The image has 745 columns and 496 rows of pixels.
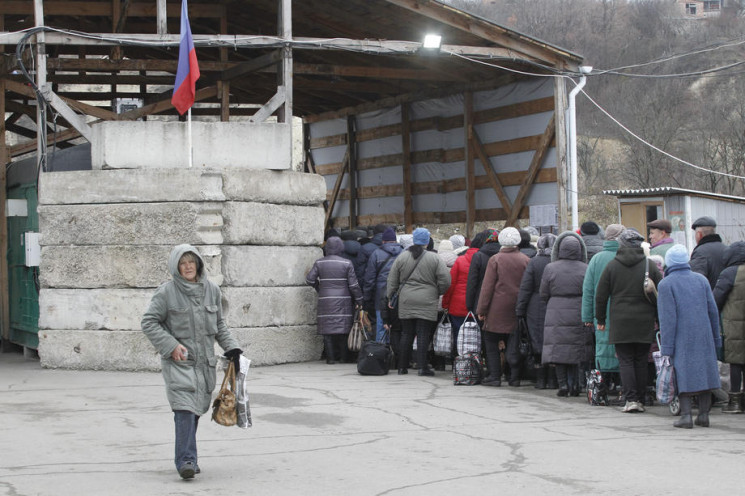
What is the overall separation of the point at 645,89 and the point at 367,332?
114 feet

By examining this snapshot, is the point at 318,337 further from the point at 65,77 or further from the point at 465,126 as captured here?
the point at 65,77

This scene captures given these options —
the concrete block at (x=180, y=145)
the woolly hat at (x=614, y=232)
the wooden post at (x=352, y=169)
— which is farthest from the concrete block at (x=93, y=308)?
the wooden post at (x=352, y=169)

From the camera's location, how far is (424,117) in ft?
65.9

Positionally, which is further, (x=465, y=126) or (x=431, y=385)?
(x=465, y=126)

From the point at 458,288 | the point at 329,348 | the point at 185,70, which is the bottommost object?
the point at 329,348

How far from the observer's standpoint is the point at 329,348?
13648 millimetres

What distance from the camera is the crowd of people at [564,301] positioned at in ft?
28.8

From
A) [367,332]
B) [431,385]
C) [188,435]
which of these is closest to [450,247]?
[367,332]

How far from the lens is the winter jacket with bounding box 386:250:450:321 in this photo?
478 inches

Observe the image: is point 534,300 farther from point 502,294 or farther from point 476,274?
point 476,274

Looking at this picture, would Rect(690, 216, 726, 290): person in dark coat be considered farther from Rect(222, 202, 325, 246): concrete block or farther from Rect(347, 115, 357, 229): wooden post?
Rect(347, 115, 357, 229): wooden post

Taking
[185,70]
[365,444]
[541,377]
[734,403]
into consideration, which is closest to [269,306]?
[185,70]

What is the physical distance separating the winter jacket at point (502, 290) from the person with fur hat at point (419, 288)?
89 cm

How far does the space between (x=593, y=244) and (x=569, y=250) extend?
0.83 metres
